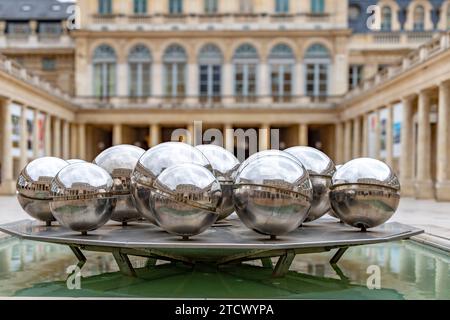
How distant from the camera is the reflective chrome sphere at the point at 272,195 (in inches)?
400

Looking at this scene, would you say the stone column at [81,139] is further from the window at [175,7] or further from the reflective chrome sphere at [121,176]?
the reflective chrome sphere at [121,176]

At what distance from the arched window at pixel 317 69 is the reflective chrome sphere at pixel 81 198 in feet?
152

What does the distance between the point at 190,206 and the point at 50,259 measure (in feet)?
16.7

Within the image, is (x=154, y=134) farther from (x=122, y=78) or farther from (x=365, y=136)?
(x=365, y=136)

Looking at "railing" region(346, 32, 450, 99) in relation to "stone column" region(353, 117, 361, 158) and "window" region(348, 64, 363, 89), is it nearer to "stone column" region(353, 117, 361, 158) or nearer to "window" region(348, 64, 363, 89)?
"stone column" region(353, 117, 361, 158)

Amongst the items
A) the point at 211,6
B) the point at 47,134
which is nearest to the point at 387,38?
the point at 211,6

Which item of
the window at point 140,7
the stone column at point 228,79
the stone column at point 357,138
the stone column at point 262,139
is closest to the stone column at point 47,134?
the window at point 140,7


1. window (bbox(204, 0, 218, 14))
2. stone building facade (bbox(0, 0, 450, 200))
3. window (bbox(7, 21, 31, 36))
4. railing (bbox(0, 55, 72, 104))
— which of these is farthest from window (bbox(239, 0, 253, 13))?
window (bbox(7, 21, 31, 36))

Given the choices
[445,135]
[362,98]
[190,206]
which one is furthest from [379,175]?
[362,98]

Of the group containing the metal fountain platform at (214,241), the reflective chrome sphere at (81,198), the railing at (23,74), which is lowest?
the metal fountain platform at (214,241)

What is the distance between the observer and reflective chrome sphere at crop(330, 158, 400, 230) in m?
11.6

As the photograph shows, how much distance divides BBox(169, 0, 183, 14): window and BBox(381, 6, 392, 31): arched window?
22.2m

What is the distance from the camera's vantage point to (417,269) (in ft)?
40.2
